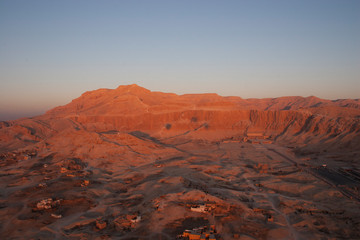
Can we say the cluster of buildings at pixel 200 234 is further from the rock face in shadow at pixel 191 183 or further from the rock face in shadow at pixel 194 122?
the rock face in shadow at pixel 194 122

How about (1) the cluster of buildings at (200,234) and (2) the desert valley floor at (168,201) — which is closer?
(1) the cluster of buildings at (200,234)

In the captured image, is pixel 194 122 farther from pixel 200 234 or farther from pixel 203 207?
pixel 200 234

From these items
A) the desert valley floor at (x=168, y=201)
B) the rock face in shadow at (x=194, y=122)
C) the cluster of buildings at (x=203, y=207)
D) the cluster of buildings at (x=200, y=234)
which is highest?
the rock face in shadow at (x=194, y=122)

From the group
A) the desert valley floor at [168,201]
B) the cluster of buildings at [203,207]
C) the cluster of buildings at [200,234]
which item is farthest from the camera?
the cluster of buildings at [203,207]

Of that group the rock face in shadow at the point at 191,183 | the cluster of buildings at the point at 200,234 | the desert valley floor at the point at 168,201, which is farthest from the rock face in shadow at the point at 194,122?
the cluster of buildings at the point at 200,234

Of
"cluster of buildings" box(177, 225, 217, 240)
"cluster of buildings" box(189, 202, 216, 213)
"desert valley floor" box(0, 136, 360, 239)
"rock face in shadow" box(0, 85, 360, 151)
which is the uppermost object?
"rock face in shadow" box(0, 85, 360, 151)

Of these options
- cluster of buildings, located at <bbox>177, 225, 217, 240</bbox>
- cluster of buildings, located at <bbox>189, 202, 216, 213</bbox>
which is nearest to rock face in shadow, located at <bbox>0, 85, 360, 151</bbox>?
cluster of buildings, located at <bbox>189, 202, 216, 213</bbox>

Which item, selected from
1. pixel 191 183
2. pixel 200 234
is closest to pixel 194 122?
pixel 191 183

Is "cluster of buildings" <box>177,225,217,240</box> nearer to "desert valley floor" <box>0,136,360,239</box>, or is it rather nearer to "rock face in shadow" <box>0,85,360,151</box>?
"desert valley floor" <box>0,136,360,239</box>

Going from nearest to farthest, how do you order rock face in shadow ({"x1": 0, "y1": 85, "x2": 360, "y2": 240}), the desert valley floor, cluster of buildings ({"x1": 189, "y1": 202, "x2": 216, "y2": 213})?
the desert valley floor < rock face in shadow ({"x1": 0, "y1": 85, "x2": 360, "y2": 240}) < cluster of buildings ({"x1": 189, "y1": 202, "x2": 216, "y2": 213})


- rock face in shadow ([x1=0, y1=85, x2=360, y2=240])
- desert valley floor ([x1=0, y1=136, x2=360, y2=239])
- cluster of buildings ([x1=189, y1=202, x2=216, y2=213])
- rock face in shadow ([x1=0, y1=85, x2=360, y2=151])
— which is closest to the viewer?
desert valley floor ([x1=0, y1=136, x2=360, y2=239])

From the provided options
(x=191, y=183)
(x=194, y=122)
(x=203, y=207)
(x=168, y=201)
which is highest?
(x=194, y=122)

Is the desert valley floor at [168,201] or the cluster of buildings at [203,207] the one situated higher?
the cluster of buildings at [203,207]

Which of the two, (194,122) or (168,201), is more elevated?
(194,122)
